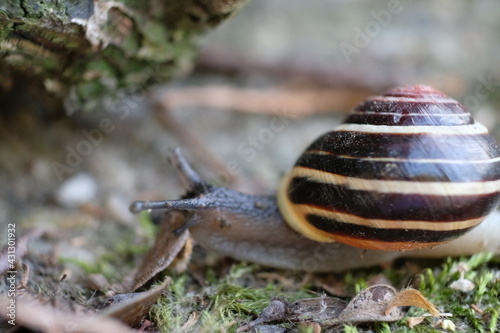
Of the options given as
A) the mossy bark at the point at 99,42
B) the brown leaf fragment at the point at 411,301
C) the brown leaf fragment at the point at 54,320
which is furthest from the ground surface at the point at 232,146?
the mossy bark at the point at 99,42

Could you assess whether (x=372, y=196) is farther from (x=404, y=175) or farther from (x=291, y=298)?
(x=291, y=298)

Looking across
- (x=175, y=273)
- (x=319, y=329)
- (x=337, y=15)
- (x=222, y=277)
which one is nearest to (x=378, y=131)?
(x=319, y=329)

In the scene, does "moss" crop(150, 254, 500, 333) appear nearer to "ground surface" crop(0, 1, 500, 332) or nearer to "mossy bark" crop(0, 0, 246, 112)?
"ground surface" crop(0, 1, 500, 332)

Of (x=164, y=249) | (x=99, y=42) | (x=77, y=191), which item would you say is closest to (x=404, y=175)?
(x=164, y=249)

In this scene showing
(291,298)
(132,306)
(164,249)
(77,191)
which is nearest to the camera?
(132,306)

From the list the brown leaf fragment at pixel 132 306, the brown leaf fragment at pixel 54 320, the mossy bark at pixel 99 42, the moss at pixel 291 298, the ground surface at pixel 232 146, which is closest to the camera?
the brown leaf fragment at pixel 54 320

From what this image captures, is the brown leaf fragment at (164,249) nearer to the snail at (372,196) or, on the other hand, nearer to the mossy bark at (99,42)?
the snail at (372,196)

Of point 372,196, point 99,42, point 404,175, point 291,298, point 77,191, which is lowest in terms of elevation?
point 77,191
